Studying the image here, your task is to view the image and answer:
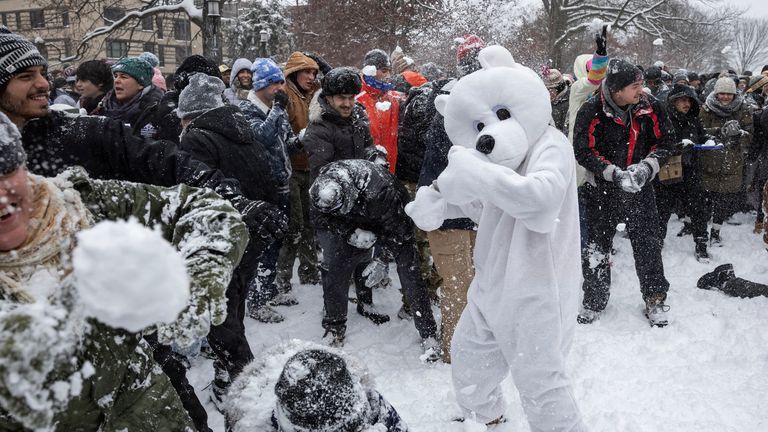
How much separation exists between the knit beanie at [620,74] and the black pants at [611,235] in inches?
31.2

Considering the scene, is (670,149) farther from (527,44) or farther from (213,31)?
(527,44)

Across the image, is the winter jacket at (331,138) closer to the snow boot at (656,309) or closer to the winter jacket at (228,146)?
the winter jacket at (228,146)

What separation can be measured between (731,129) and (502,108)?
5.28 metres

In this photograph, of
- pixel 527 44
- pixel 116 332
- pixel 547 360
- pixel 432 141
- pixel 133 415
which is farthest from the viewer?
pixel 527 44

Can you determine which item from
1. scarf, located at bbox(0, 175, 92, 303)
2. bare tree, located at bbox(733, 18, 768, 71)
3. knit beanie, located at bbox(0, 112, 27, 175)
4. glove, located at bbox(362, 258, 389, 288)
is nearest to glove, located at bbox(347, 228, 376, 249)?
glove, located at bbox(362, 258, 389, 288)

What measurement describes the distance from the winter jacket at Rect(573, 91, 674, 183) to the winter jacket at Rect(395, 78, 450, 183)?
3.84 ft

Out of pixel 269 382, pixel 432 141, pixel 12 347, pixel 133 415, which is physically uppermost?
pixel 12 347

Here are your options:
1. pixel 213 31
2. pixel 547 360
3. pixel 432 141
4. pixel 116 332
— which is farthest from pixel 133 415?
pixel 213 31

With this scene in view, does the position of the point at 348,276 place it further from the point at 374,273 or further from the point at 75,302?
the point at 75,302

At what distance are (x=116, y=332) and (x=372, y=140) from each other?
334cm

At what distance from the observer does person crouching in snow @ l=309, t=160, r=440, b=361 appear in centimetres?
352

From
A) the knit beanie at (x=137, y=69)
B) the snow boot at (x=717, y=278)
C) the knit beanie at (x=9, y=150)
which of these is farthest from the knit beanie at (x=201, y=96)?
the snow boot at (x=717, y=278)

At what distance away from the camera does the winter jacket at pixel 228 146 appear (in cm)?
323

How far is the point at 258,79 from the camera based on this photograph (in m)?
4.79
